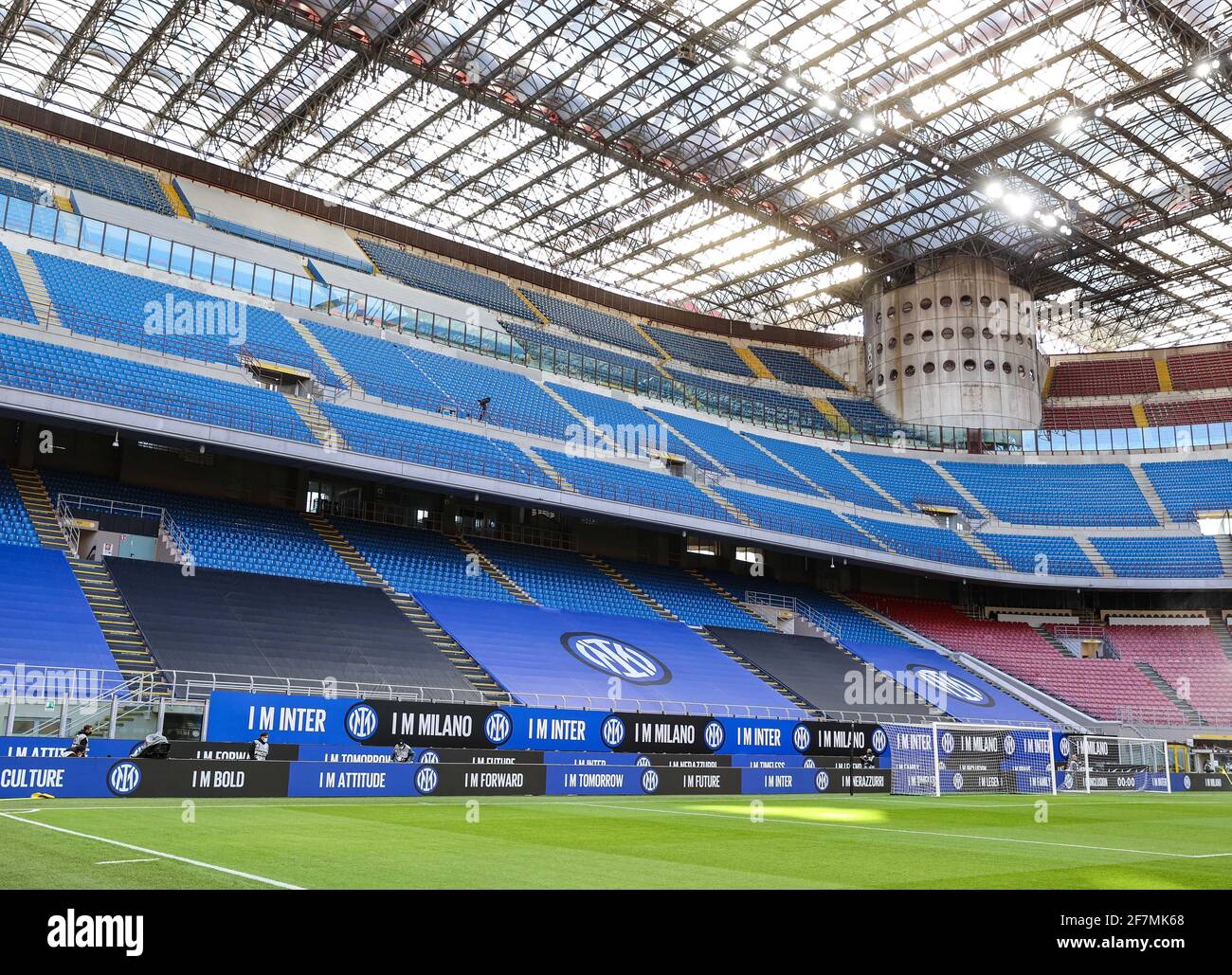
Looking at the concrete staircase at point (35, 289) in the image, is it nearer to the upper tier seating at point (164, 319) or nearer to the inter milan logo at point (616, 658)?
the upper tier seating at point (164, 319)

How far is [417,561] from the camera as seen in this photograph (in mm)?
38156

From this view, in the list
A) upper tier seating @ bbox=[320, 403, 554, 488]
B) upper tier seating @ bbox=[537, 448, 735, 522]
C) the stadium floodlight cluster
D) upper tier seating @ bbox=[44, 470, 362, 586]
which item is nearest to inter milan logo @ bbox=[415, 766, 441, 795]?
the stadium floodlight cluster

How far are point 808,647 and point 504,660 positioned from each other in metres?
15.8

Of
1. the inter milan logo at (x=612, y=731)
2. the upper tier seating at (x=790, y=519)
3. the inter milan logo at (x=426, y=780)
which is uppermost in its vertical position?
the upper tier seating at (x=790, y=519)

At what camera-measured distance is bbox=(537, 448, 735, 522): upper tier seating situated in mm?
41594

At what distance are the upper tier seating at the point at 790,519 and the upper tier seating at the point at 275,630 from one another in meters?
18.1

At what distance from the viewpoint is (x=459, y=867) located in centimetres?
938

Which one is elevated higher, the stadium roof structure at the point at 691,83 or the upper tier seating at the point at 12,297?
the stadium roof structure at the point at 691,83

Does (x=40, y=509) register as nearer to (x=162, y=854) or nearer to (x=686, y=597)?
(x=686, y=597)

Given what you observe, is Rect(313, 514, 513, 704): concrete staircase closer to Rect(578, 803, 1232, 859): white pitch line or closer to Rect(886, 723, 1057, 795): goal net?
Rect(886, 723, 1057, 795): goal net

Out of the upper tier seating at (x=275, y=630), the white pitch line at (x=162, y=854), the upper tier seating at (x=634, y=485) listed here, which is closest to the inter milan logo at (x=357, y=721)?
the upper tier seating at (x=275, y=630)

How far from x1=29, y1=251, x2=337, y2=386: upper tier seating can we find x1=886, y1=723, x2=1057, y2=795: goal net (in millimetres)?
24563

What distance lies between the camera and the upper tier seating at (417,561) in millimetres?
36812

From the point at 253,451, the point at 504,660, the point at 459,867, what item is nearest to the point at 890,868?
the point at 459,867
